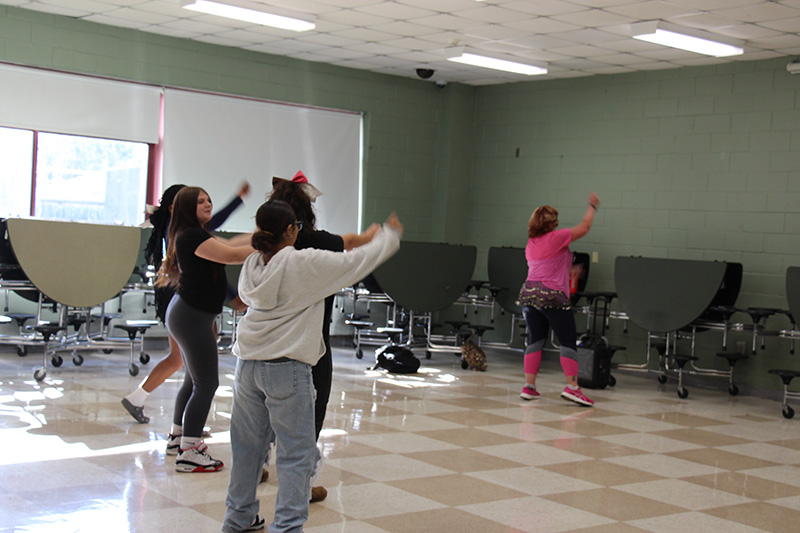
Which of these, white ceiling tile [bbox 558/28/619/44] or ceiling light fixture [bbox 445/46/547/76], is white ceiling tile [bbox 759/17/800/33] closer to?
white ceiling tile [bbox 558/28/619/44]

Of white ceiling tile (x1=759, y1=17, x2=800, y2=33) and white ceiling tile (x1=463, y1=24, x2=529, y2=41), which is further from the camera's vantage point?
white ceiling tile (x1=463, y1=24, x2=529, y2=41)

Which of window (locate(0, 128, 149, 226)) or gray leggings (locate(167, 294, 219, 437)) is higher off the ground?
window (locate(0, 128, 149, 226))

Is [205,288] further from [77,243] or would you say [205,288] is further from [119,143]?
[119,143]

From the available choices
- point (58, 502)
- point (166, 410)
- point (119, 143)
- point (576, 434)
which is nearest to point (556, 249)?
point (576, 434)

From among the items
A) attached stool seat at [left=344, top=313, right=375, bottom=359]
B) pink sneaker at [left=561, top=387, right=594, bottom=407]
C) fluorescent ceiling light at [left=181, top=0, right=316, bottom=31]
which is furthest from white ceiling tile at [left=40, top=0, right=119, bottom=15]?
pink sneaker at [left=561, top=387, right=594, bottom=407]

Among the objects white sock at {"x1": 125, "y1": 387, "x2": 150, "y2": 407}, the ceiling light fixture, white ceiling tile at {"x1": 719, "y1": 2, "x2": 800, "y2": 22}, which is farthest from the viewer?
the ceiling light fixture

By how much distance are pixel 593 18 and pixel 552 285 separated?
2117mm

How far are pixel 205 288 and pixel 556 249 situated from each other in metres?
3.03

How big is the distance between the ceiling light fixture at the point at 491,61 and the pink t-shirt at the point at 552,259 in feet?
8.21

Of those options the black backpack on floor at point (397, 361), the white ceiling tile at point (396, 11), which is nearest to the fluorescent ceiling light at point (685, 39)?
the white ceiling tile at point (396, 11)

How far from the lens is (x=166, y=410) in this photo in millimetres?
5258

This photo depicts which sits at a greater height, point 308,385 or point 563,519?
point 308,385

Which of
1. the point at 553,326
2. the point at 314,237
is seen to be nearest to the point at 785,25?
the point at 553,326

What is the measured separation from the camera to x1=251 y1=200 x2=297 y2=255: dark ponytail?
2779 millimetres
